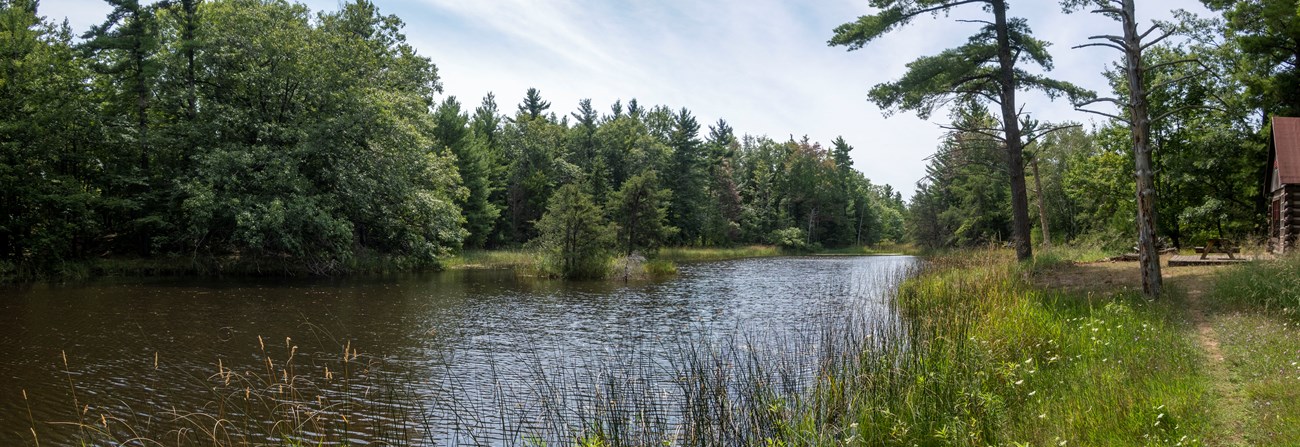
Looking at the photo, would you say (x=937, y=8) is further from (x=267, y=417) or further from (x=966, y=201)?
(x=966, y=201)

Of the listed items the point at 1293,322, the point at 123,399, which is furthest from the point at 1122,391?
the point at 123,399

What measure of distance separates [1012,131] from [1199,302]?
8.56 metres

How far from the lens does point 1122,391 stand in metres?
4.75

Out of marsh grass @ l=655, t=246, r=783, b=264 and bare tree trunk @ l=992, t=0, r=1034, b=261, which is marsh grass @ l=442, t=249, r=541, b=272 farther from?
bare tree trunk @ l=992, t=0, r=1034, b=261

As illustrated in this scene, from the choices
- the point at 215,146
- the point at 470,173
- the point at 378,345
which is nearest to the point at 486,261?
the point at 470,173

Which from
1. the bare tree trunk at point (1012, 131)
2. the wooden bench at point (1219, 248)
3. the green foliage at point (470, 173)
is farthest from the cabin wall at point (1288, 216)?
the green foliage at point (470, 173)

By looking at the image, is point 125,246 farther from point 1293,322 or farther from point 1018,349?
point 1293,322

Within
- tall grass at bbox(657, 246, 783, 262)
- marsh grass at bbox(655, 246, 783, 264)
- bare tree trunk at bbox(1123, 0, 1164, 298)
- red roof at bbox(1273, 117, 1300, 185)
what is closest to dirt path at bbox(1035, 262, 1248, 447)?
bare tree trunk at bbox(1123, 0, 1164, 298)

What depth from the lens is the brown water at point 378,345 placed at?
6.70 metres

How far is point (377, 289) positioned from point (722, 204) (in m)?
47.0

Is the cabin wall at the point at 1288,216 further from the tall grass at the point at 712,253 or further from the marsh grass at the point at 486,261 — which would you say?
the tall grass at the point at 712,253

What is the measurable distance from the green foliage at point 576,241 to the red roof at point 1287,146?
64.1ft

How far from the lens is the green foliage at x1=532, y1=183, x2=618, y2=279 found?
84.6ft

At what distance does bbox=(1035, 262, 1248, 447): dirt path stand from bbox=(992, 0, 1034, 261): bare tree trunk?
1454 millimetres
